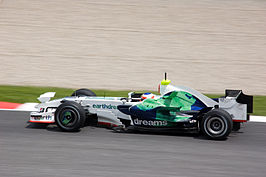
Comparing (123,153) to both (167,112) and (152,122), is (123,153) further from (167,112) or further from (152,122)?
Answer: (167,112)

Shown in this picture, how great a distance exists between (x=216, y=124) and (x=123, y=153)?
188cm

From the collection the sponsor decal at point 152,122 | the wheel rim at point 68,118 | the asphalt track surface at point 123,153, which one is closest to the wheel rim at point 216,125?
the asphalt track surface at point 123,153

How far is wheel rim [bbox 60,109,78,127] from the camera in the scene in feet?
24.4

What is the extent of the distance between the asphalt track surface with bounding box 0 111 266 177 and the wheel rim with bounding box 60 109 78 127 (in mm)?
194

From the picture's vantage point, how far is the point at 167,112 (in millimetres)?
7371

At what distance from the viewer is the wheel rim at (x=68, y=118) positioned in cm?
742

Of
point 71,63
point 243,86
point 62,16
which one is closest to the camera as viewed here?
point 243,86

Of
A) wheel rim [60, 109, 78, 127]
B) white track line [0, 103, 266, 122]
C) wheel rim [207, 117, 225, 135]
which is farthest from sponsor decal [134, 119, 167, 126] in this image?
white track line [0, 103, 266, 122]

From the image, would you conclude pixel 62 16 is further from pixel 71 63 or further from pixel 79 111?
pixel 79 111

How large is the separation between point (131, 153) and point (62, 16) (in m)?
14.9

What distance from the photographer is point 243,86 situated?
51.4 ft

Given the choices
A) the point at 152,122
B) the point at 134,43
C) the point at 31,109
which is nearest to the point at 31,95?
the point at 31,109

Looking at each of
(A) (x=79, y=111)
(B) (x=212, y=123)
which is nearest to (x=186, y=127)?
(B) (x=212, y=123)

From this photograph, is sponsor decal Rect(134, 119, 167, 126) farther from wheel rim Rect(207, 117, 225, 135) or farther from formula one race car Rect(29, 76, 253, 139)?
wheel rim Rect(207, 117, 225, 135)
